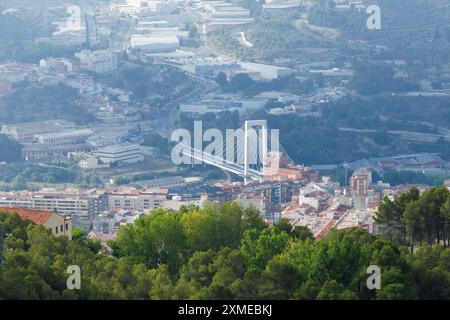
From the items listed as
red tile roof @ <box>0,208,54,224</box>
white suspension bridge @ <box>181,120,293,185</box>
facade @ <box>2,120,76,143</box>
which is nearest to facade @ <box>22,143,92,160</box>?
facade @ <box>2,120,76,143</box>

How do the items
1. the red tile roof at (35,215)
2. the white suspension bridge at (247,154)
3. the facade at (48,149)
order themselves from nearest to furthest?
the red tile roof at (35,215)
the white suspension bridge at (247,154)
the facade at (48,149)

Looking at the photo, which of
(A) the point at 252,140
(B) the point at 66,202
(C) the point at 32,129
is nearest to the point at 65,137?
(C) the point at 32,129

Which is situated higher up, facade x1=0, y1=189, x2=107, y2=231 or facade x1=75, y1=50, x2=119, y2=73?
facade x1=0, y1=189, x2=107, y2=231

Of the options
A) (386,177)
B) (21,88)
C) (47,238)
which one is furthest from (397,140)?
(47,238)

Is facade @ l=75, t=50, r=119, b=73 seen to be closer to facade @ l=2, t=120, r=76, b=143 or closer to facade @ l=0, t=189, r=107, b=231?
facade @ l=2, t=120, r=76, b=143

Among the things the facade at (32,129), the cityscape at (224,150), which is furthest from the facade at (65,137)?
the facade at (32,129)

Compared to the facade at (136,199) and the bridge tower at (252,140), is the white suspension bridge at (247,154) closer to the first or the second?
the bridge tower at (252,140)

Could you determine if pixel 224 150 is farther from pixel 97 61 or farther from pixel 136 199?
pixel 97 61

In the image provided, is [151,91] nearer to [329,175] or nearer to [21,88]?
[21,88]

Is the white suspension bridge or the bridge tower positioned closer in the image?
the white suspension bridge
